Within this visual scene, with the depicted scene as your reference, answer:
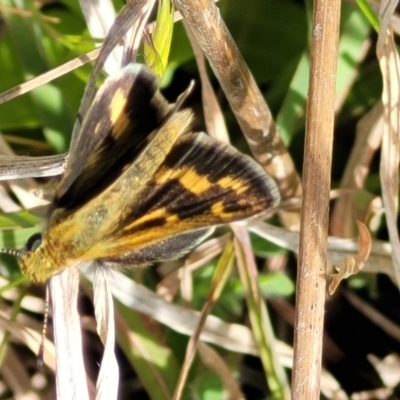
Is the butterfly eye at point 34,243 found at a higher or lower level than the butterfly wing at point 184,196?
lower

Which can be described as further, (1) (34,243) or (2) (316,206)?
(1) (34,243)

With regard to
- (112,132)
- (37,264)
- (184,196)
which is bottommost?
(37,264)

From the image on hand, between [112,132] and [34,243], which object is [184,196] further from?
[34,243]

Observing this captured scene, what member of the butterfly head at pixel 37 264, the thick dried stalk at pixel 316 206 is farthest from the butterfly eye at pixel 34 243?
the thick dried stalk at pixel 316 206

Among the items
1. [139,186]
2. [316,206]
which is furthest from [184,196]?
[316,206]

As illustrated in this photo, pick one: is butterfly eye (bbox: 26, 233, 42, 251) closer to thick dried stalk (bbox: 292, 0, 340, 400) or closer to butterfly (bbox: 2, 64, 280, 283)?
butterfly (bbox: 2, 64, 280, 283)

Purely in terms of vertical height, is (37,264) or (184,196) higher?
(184,196)

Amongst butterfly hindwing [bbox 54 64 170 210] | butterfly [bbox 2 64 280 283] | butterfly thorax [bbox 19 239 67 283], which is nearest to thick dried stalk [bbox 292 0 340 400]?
butterfly [bbox 2 64 280 283]

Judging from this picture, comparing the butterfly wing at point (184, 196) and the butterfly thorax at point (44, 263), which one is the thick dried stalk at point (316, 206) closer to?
the butterfly wing at point (184, 196)

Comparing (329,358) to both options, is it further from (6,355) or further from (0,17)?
(0,17)
